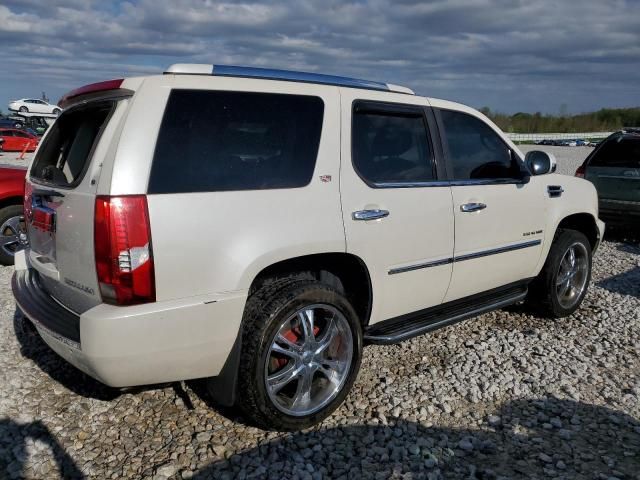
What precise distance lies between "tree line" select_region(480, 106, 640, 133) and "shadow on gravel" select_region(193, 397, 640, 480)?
75422 mm

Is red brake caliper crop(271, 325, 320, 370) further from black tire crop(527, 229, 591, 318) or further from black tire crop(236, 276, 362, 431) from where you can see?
black tire crop(527, 229, 591, 318)

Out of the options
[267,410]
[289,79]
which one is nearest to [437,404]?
[267,410]

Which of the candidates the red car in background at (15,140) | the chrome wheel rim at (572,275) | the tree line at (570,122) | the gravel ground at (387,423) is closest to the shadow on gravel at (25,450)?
the gravel ground at (387,423)

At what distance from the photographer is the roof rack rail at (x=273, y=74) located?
9.36 ft

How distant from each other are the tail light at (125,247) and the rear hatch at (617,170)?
7627 millimetres

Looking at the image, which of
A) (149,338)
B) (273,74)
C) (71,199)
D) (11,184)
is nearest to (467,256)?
(273,74)

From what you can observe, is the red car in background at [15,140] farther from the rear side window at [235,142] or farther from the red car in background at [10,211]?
the rear side window at [235,142]

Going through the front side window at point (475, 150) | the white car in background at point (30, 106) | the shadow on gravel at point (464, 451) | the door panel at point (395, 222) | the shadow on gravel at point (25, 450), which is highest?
the white car in background at point (30, 106)

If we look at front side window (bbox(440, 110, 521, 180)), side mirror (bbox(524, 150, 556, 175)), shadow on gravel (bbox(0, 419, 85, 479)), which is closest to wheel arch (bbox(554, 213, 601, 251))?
side mirror (bbox(524, 150, 556, 175))

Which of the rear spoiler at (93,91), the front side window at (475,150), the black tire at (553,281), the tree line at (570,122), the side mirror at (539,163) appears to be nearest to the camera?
the rear spoiler at (93,91)

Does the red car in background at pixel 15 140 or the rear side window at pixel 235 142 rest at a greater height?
the red car in background at pixel 15 140

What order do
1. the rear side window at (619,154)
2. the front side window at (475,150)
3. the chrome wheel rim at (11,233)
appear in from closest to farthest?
1. the front side window at (475,150)
2. the chrome wheel rim at (11,233)
3. the rear side window at (619,154)

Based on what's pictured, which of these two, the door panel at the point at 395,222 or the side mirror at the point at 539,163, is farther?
the side mirror at the point at 539,163

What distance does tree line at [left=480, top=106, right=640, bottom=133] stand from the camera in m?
76.6
